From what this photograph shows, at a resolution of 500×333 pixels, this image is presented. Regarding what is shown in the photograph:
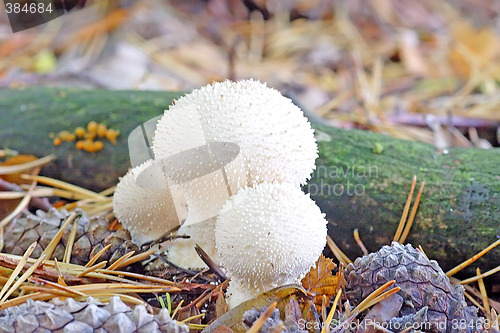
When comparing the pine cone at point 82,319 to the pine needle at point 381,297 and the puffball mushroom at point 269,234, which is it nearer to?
the puffball mushroom at point 269,234

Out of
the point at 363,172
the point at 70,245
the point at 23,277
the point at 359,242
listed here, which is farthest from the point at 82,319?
the point at 363,172

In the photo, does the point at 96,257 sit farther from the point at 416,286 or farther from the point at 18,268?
the point at 416,286

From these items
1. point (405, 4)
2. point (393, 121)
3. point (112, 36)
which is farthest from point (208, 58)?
point (405, 4)

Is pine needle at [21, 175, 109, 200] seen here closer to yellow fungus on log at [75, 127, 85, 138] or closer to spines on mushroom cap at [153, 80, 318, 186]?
yellow fungus on log at [75, 127, 85, 138]

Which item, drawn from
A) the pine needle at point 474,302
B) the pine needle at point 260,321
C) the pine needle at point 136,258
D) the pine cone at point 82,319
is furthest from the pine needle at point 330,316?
the pine needle at point 136,258

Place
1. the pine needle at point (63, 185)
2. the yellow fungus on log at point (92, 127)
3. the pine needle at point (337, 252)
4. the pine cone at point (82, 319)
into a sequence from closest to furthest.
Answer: the pine cone at point (82, 319)
the pine needle at point (337, 252)
the pine needle at point (63, 185)
the yellow fungus on log at point (92, 127)

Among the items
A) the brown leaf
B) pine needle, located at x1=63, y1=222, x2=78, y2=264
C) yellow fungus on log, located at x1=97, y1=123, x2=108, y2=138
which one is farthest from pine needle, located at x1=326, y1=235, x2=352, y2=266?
yellow fungus on log, located at x1=97, y1=123, x2=108, y2=138

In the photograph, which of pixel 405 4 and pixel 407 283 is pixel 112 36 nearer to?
pixel 405 4
